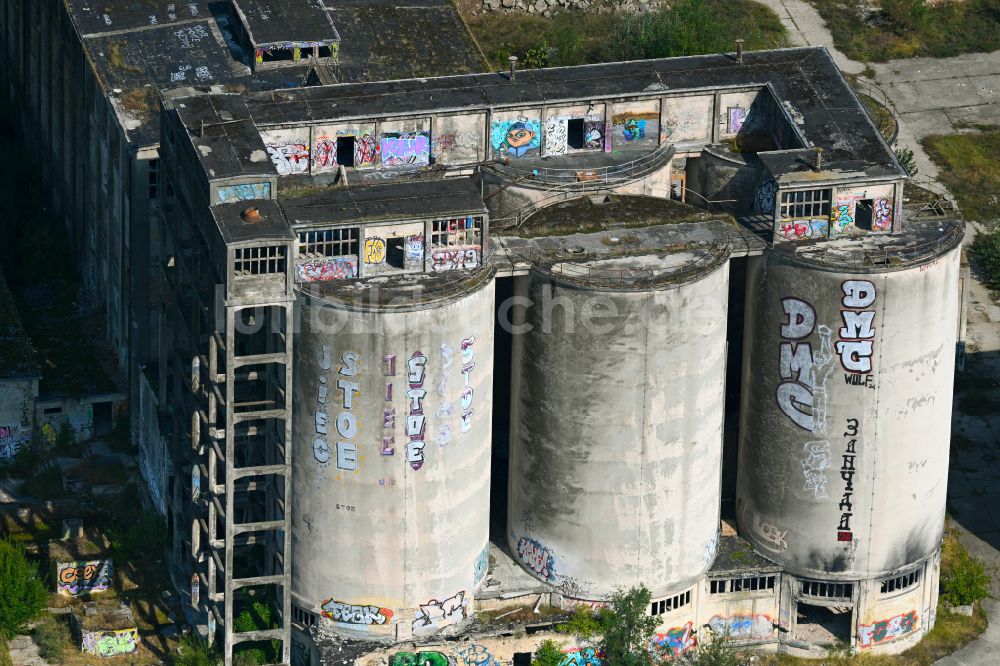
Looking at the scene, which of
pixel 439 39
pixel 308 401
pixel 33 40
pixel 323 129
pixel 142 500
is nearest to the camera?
pixel 308 401

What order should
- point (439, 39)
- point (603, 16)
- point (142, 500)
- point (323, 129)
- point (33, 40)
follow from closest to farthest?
point (323, 129) < point (142, 500) < point (439, 39) < point (33, 40) < point (603, 16)

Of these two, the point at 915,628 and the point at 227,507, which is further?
the point at 915,628

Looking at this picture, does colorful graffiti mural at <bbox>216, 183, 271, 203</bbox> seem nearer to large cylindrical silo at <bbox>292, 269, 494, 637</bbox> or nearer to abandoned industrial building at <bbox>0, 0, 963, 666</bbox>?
abandoned industrial building at <bbox>0, 0, 963, 666</bbox>

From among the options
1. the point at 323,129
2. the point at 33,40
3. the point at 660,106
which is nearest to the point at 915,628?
the point at 660,106

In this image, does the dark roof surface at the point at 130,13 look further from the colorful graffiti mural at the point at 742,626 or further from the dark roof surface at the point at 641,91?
the colorful graffiti mural at the point at 742,626

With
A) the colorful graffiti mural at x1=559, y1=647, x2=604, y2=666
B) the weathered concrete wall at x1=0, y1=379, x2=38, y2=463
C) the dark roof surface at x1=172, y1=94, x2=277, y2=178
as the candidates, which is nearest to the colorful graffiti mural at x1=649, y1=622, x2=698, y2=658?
the colorful graffiti mural at x1=559, y1=647, x2=604, y2=666

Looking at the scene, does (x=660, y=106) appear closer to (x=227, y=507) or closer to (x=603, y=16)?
(x=227, y=507)

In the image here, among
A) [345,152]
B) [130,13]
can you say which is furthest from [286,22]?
[345,152]

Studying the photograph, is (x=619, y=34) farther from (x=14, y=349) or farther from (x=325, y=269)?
(x=325, y=269)
